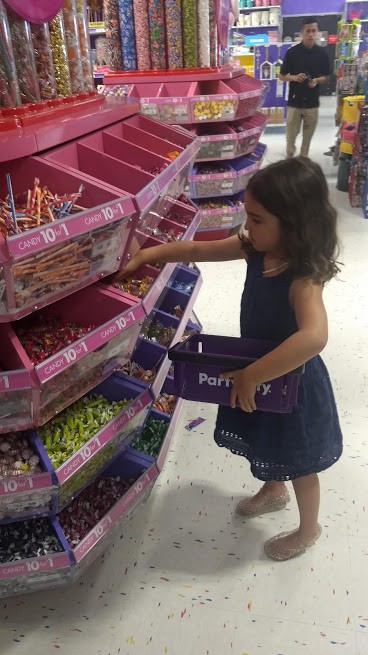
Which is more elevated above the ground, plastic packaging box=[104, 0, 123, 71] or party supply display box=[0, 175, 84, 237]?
plastic packaging box=[104, 0, 123, 71]

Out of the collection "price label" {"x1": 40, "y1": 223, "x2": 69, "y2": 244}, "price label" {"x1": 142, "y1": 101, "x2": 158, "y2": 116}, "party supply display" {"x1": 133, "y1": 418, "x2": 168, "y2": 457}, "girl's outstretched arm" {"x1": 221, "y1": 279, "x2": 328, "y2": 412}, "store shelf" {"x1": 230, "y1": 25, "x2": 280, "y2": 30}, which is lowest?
"party supply display" {"x1": 133, "y1": 418, "x2": 168, "y2": 457}

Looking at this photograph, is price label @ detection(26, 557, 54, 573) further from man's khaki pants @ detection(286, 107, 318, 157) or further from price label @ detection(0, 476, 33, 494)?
man's khaki pants @ detection(286, 107, 318, 157)

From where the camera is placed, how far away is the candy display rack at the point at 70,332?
1.25m

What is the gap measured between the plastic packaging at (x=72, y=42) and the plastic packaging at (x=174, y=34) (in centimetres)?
173

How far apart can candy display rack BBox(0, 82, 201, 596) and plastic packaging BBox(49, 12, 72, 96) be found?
19cm

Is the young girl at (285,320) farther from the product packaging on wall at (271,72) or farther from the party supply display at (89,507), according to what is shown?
the product packaging on wall at (271,72)

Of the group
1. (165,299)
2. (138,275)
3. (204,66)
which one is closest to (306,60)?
(204,66)

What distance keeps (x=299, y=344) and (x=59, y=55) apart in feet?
4.30

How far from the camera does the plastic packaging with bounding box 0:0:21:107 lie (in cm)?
161

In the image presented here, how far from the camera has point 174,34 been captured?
3.72 metres

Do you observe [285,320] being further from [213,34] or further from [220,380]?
[213,34]

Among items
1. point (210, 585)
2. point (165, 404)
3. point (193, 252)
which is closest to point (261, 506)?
point (210, 585)

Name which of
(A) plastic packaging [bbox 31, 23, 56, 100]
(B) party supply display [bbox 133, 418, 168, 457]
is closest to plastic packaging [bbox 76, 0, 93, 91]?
(A) plastic packaging [bbox 31, 23, 56, 100]

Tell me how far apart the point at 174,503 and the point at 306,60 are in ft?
19.2
